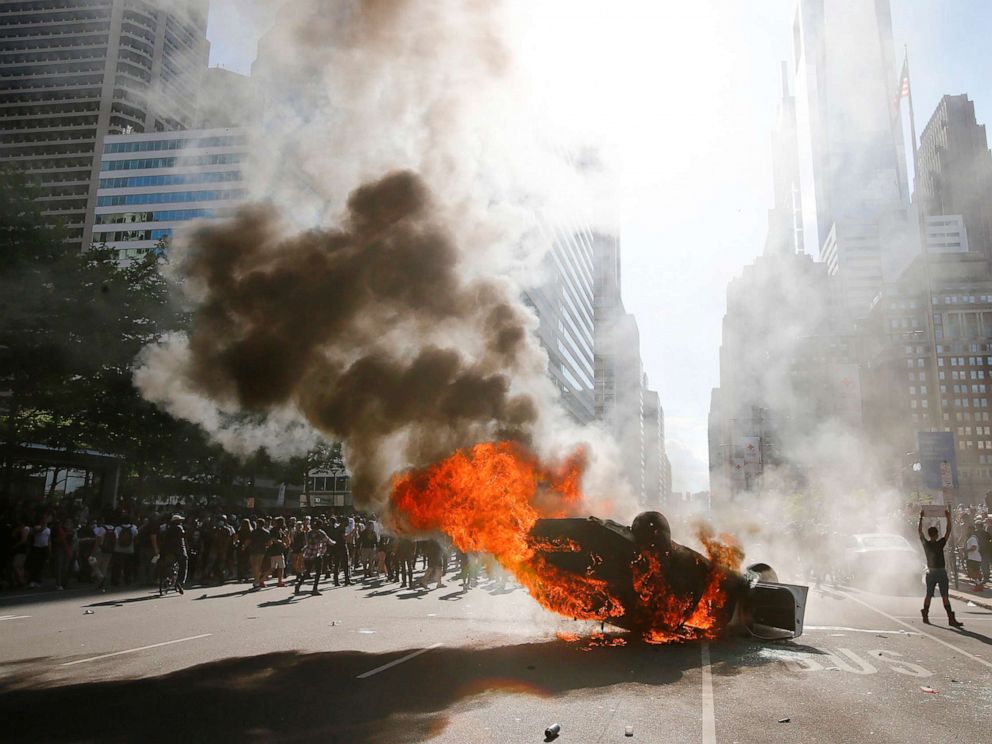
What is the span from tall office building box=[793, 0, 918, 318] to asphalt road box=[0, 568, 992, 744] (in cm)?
12960

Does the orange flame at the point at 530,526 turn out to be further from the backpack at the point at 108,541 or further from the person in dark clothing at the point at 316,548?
the backpack at the point at 108,541

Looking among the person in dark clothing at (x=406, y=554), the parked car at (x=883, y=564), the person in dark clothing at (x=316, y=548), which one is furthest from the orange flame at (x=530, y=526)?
the parked car at (x=883, y=564)

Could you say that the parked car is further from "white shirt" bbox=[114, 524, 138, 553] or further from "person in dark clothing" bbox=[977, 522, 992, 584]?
"white shirt" bbox=[114, 524, 138, 553]

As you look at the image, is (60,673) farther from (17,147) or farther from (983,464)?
(983,464)

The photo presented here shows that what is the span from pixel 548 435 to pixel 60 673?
9750 millimetres

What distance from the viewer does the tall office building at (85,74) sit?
75.4ft

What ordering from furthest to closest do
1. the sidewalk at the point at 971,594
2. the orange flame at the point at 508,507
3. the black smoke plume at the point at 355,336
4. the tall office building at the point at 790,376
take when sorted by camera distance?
the tall office building at the point at 790,376 < the sidewalk at the point at 971,594 < the black smoke plume at the point at 355,336 < the orange flame at the point at 508,507

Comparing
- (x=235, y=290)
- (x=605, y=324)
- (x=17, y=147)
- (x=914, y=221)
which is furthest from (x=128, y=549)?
(x=914, y=221)

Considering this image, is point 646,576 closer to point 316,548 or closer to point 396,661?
point 396,661

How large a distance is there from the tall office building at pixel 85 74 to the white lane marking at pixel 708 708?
57.4 ft

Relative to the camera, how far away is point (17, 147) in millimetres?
103375

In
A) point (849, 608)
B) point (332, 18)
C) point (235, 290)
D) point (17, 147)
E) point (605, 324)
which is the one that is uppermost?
point (17, 147)

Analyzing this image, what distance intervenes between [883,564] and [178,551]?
1825 cm

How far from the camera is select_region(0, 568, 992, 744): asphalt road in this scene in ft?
18.0
